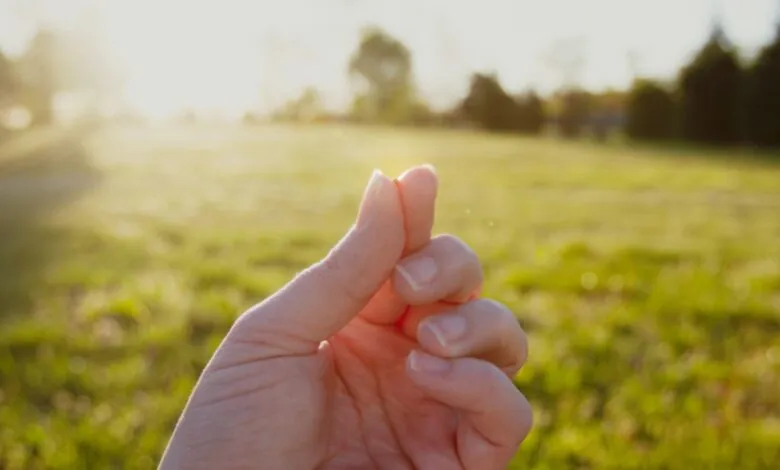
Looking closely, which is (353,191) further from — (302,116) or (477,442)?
(302,116)

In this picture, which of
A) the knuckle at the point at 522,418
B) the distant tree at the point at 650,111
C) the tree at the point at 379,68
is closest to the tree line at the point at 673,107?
the distant tree at the point at 650,111

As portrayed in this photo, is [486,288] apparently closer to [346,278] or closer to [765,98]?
[346,278]

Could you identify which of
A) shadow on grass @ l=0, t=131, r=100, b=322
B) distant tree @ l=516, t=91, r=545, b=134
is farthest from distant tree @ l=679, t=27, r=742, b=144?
shadow on grass @ l=0, t=131, r=100, b=322

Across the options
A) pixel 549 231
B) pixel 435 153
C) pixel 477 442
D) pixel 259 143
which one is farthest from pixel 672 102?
pixel 477 442

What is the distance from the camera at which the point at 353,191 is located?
34.3ft

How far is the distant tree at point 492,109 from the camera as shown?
2791cm

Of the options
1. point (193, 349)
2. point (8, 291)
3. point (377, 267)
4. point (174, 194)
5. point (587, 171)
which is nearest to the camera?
point (377, 267)

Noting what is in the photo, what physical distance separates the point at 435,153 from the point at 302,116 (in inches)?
801

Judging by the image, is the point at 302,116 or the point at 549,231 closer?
the point at 549,231

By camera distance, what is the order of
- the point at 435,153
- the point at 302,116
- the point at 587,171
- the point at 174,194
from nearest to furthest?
the point at 174,194
the point at 587,171
the point at 435,153
the point at 302,116

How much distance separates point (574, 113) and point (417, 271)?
3224 cm

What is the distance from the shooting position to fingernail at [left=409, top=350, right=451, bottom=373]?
1267 millimetres

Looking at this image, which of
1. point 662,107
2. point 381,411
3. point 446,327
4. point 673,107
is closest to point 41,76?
point 381,411

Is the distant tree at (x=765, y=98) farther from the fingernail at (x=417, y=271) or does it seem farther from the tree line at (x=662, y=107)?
the fingernail at (x=417, y=271)
